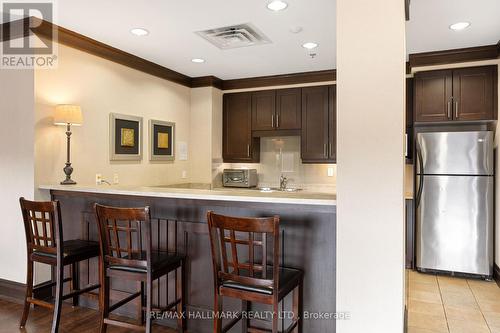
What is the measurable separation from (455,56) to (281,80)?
223 centimetres

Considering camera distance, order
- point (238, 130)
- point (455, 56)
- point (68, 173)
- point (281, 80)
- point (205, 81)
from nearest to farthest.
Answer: point (68, 173), point (455, 56), point (281, 80), point (205, 81), point (238, 130)

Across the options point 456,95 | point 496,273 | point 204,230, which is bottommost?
point 496,273

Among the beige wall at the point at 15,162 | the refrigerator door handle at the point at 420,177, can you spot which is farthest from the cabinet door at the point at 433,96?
the beige wall at the point at 15,162

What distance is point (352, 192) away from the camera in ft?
6.54

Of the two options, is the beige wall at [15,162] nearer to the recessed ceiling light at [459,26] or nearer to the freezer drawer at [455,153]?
the recessed ceiling light at [459,26]

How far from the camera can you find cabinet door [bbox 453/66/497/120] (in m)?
3.80

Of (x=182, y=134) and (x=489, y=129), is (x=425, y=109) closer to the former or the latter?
(x=489, y=129)

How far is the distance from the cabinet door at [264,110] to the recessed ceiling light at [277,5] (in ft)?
7.81

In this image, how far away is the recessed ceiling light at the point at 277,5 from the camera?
268cm

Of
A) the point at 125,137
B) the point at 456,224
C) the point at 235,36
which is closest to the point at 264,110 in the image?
the point at 235,36

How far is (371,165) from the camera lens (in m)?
1.96

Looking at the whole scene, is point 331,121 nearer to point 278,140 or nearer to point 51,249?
point 278,140

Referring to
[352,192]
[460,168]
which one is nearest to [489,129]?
[460,168]

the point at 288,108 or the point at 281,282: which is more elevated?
the point at 288,108
